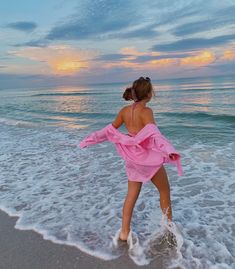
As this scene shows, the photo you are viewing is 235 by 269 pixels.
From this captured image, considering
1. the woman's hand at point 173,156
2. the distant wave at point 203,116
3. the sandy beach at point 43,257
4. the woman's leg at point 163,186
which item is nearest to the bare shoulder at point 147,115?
the woman's hand at point 173,156

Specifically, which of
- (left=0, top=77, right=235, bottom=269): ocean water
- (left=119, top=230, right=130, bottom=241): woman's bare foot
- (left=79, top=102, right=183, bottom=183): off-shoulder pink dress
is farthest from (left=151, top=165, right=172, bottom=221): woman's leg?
(left=119, top=230, right=130, bottom=241): woman's bare foot

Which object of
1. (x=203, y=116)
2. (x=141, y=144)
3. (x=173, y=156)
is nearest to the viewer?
(x=173, y=156)

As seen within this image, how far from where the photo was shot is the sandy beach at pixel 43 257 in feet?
12.2

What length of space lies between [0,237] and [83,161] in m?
4.16

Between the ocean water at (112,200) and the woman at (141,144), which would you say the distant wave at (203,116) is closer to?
the ocean water at (112,200)

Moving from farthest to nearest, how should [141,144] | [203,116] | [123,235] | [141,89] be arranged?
[203,116], [123,235], [141,144], [141,89]

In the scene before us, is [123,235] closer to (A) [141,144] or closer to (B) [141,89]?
(A) [141,144]

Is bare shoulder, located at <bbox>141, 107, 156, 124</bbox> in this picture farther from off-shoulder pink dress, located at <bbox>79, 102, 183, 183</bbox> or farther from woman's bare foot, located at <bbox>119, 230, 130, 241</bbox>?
woman's bare foot, located at <bbox>119, 230, 130, 241</bbox>

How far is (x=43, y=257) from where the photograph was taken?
12.9 feet

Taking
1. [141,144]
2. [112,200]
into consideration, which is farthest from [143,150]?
[112,200]

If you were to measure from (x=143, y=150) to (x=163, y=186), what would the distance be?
510 mm

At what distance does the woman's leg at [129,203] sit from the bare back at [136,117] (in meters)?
0.63

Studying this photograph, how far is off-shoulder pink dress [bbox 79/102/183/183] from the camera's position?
11.9ft

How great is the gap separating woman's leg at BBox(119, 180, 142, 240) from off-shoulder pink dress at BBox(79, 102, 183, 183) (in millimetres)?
108
